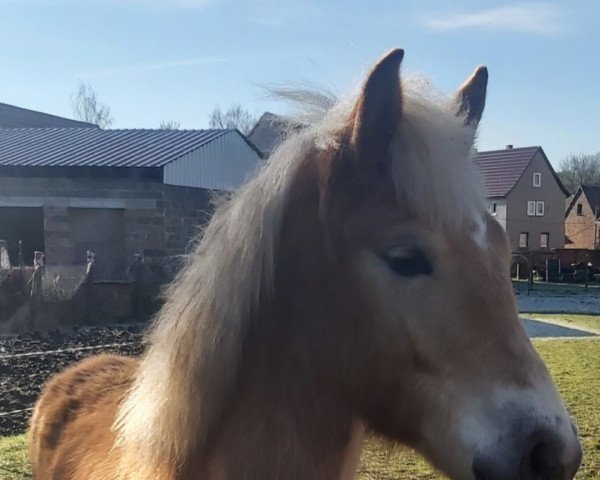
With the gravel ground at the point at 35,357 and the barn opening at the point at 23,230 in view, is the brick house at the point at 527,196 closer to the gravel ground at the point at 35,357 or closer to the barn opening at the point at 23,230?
the barn opening at the point at 23,230

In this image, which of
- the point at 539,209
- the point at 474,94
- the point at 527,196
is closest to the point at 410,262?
the point at 474,94

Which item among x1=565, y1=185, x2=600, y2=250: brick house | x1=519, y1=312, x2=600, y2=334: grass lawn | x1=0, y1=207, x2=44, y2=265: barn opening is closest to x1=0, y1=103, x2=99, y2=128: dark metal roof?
x1=0, y1=207, x2=44, y2=265: barn opening

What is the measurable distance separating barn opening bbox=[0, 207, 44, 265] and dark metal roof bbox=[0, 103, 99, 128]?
62.8ft

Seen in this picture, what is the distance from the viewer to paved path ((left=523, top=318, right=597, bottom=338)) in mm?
11967

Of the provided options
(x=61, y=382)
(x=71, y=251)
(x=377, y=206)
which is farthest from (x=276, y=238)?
(x=71, y=251)

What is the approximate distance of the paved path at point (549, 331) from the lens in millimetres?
11967

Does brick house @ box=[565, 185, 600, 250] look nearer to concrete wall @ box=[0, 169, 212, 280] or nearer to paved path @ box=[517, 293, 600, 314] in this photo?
paved path @ box=[517, 293, 600, 314]

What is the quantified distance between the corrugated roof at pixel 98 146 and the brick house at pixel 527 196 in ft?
87.2

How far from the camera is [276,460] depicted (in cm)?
158

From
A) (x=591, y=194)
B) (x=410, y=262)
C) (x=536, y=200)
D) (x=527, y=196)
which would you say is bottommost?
(x=410, y=262)

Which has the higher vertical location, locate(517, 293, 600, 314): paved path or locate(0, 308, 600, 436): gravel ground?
locate(0, 308, 600, 436): gravel ground

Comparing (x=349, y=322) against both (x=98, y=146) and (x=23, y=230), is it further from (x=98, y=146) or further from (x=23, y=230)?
(x=23, y=230)

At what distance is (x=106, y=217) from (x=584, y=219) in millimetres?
42917

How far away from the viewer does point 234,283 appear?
163 cm
